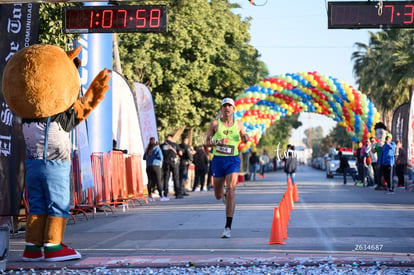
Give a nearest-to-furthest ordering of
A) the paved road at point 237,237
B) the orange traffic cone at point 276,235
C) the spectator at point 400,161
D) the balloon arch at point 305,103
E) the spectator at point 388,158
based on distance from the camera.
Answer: the paved road at point 237,237
the orange traffic cone at point 276,235
the spectator at point 388,158
the spectator at point 400,161
the balloon arch at point 305,103

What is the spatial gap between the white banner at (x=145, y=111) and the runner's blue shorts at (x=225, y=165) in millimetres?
14136

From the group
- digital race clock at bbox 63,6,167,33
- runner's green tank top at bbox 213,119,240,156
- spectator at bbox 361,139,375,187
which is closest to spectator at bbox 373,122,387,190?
spectator at bbox 361,139,375,187

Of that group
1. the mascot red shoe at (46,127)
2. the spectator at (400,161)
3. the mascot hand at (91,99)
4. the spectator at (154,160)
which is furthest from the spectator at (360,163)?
the mascot red shoe at (46,127)

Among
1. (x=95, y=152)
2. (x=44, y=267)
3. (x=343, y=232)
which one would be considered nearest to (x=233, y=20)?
(x=95, y=152)

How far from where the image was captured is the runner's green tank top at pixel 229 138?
11295 millimetres

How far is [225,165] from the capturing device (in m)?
11.3

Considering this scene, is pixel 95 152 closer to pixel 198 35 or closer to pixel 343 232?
pixel 343 232

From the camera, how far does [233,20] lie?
48.9m

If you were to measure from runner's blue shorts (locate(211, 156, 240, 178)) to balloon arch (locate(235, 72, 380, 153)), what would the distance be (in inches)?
832

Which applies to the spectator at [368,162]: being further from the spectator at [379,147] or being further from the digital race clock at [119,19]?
the digital race clock at [119,19]

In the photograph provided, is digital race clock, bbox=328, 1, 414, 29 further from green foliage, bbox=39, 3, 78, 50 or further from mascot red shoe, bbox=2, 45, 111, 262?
mascot red shoe, bbox=2, 45, 111, 262

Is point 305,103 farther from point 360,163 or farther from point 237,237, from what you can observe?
point 237,237

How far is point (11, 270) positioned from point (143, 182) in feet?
47.1

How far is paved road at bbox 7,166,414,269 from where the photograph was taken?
8.70 m
